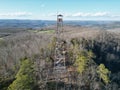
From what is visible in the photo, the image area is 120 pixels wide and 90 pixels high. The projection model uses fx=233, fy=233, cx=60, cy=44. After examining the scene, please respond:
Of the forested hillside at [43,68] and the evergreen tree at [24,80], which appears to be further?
the forested hillside at [43,68]

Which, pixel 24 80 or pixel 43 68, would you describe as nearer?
pixel 24 80

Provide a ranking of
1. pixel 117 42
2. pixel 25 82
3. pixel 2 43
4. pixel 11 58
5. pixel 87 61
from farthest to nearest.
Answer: pixel 117 42 → pixel 2 43 → pixel 11 58 → pixel 87 61 → pixel 25 82

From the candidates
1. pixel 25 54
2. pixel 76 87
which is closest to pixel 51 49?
pixel 25 54

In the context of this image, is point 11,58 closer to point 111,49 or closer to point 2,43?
point 2,43

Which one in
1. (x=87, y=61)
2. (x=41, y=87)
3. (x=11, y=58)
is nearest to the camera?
(x=41, y=87)

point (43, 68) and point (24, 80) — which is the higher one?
point (24, 80)

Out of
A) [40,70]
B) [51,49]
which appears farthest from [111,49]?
[40,70]

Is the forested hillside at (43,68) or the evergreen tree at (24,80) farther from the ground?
the evergreen tree at (24,80)

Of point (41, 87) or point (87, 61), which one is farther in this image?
point (87, 61)

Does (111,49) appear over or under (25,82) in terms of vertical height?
under

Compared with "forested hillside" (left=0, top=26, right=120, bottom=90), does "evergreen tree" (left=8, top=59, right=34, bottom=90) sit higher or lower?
higher

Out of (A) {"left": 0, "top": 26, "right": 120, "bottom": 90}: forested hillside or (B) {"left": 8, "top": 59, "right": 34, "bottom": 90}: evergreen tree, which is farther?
(A) {"left": 0, "top": 26, "right": 120, "bottom": 90}: forested hillside
